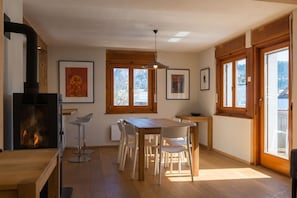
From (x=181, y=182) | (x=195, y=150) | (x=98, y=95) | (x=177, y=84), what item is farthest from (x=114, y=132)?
(x=181, y=182)

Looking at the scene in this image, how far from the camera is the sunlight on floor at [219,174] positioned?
153 inches

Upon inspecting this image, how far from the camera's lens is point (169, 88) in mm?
6754

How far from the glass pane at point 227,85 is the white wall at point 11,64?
13.6 ft

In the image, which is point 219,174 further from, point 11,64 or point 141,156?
point 11,64

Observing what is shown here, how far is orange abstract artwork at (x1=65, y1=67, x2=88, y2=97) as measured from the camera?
6.15 meters

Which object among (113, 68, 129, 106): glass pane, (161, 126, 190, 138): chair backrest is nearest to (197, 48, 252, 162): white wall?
(161, 126, 190, 138): chair backrest

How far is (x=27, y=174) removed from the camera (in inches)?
48.8

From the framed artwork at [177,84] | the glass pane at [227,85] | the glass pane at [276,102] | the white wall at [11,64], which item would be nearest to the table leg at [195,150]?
the glass pane at [276,102]

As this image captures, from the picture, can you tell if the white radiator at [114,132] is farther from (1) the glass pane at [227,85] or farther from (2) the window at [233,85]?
(1) the glass pane at [227,85]

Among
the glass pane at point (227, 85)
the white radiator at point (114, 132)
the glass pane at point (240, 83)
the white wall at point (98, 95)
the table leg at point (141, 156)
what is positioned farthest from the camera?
the white radiator at point (114, 132)

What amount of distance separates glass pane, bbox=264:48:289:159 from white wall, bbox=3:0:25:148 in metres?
3.64

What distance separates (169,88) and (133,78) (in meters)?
0.94

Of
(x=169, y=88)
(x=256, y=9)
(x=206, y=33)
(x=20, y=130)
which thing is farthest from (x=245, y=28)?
(x=20, y=130)

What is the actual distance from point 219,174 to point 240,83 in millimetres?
2019
